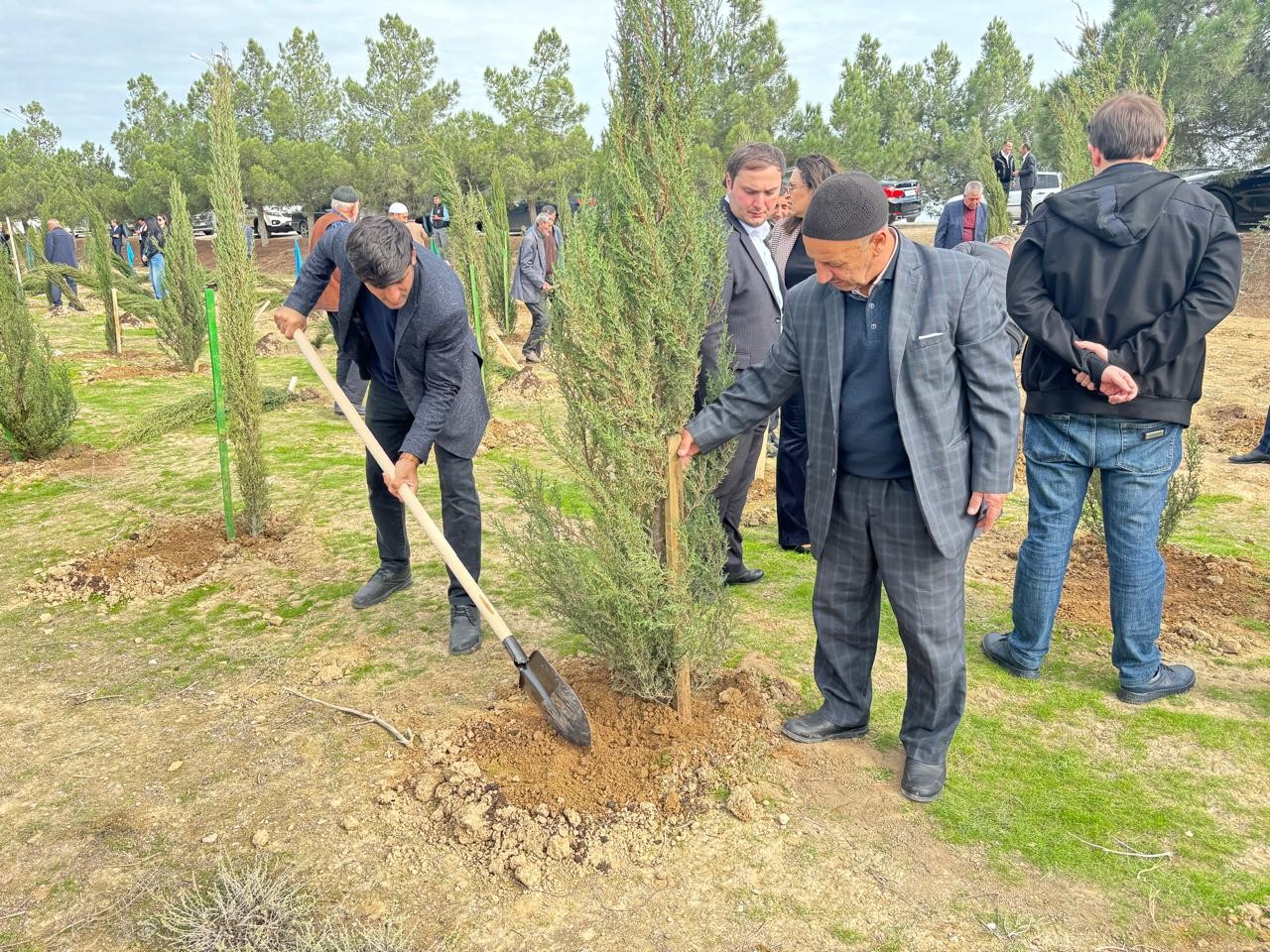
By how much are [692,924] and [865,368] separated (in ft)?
5.36

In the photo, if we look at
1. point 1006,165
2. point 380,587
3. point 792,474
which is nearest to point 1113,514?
point 792,474

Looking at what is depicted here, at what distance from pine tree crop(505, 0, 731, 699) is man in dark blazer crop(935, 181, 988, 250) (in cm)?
692

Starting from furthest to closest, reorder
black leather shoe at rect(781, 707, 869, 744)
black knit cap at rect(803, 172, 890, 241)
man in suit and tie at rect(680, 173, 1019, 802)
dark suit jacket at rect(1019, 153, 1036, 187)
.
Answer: dark suit jacket at rect(1019, 153, 1036, 187) < black leather shoe at rect(781, 707, 869, 744) < man in suit and tie at rect(680, 173, 1019, 802) < black knit cap at rect(803, 172, 890, 241)

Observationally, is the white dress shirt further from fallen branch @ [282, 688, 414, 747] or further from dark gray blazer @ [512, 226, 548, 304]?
dark gray blazer @ [512, 226, 548, 304]

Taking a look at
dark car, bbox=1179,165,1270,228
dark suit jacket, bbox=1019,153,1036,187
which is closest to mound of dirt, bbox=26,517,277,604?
dark suit jacket, bbox=1019,153,1036,187

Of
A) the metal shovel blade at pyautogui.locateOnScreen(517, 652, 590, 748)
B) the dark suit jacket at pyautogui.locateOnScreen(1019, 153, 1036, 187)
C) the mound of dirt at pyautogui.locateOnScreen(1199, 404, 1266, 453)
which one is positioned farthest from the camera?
the dark suit jacket at pyautogui.locateOnScreen(1019, 153, 1036, 187)

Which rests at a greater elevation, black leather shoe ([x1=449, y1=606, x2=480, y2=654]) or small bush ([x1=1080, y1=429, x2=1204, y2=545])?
small bush ([x1=1080, y1=429, x2=1204, y2=545])

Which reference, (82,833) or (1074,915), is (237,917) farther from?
(1074,915)

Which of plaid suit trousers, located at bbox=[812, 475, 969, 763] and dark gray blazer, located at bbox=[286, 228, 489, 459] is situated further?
dark gray blazer, located at bbox=[286, 228, 489, 459]

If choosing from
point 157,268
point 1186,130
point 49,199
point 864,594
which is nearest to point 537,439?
point 864,594

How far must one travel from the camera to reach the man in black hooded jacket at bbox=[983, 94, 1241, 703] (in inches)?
116

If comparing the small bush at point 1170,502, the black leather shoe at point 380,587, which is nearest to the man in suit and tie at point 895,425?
the small bush at point 1170,502

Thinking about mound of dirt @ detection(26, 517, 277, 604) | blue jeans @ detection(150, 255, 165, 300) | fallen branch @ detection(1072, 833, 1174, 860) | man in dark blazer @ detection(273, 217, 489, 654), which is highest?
blue jeans @ detection(150, 255, 165, 300)

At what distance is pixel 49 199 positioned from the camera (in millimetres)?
22156
